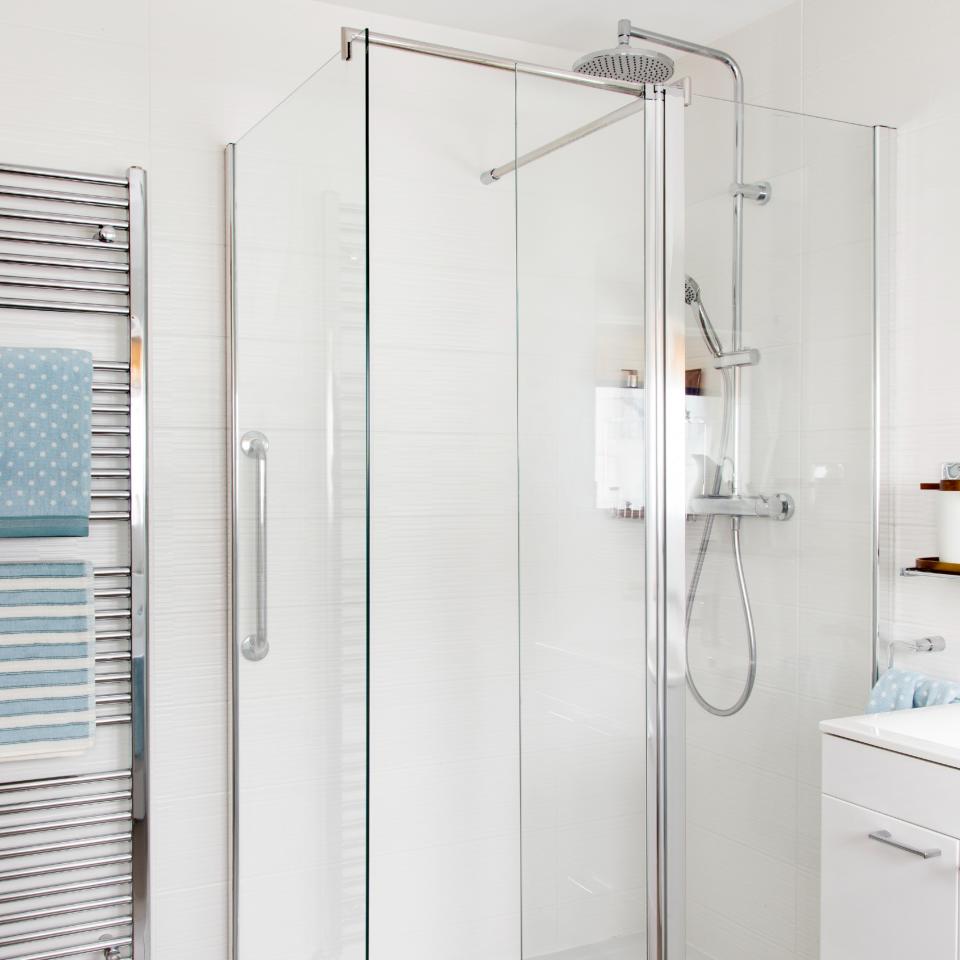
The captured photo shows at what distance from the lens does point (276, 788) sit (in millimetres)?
1882

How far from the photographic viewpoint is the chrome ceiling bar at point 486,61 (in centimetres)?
146

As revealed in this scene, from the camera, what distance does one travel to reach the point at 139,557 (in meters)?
2.02

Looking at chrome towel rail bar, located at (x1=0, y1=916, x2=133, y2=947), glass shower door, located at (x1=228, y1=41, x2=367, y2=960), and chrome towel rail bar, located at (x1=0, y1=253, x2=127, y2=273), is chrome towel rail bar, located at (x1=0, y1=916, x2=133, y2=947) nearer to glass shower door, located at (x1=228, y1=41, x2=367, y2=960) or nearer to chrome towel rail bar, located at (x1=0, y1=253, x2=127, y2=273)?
glass shower door, located at (x1=228, y1=41, x2=367, y2=960)

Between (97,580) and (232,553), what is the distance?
28 centimetres

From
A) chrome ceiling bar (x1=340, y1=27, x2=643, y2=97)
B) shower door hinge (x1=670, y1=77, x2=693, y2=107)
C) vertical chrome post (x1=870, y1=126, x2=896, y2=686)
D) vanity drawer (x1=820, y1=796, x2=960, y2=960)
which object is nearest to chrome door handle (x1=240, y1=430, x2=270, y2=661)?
chrome ceiling bar (x1=340, y1=27, x2=643, y2=97)

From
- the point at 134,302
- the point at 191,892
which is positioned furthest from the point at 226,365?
the point at 191,892

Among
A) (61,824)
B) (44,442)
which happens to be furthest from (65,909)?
(44,442)

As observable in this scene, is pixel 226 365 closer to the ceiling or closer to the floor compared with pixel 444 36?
closer to the floor

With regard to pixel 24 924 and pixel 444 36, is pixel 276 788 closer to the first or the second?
pixel 24 924

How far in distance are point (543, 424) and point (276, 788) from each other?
2.94 feet

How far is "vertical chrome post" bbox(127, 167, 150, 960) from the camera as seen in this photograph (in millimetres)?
2014

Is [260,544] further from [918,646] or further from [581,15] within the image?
[581,15]

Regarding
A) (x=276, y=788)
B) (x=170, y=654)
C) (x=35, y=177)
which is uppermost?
(x=35, y=177)

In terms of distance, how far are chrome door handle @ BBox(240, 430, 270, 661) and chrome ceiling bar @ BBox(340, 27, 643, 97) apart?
75 cm
